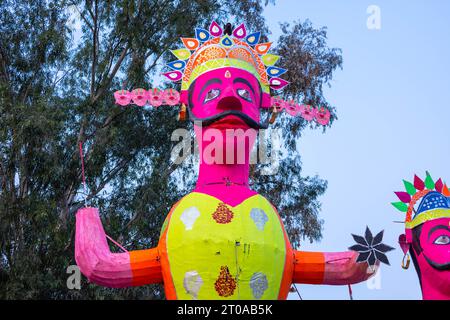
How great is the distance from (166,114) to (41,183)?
8.83 feet

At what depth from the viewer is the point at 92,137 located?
43.8 feet

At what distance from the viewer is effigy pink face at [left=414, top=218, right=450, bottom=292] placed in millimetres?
7566

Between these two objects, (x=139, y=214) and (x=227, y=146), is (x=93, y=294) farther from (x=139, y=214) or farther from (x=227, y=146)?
(x=227, y=146)

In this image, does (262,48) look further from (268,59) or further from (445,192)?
(445,192)

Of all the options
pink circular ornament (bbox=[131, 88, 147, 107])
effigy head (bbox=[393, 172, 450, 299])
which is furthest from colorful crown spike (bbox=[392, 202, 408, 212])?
pink circular ornament (bbox=[131, 88, 147, 107])

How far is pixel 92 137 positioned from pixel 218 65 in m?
6.39

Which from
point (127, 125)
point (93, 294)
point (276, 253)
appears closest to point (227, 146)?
point (276, 253)

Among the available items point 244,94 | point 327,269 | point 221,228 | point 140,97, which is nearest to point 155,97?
point 140,97

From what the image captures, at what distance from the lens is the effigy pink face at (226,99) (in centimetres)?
707

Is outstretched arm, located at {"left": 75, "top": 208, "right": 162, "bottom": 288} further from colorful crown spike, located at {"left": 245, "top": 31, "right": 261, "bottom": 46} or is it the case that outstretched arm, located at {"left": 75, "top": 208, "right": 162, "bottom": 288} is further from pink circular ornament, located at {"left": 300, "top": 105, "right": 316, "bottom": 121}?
colorful crown spike, located at {"left": 245, "top": 31, "right": 261, "bottom": 46}

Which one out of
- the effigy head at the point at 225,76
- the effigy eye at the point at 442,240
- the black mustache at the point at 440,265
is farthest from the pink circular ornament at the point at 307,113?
the black mustache at the point at 440,265

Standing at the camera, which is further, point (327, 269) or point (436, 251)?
point (436, 251)

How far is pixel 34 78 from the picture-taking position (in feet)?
45.9
